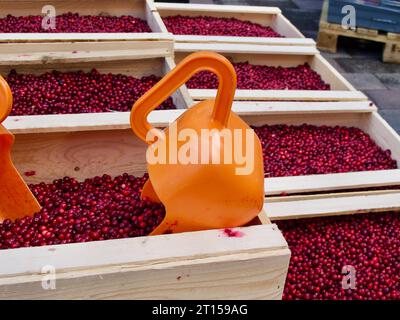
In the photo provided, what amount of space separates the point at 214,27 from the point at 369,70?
224cm

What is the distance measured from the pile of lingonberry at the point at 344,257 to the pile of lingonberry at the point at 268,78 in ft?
4.63

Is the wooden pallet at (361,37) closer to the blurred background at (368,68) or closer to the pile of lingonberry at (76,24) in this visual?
the blurred background at (368,68)

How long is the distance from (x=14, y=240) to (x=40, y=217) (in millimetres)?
162

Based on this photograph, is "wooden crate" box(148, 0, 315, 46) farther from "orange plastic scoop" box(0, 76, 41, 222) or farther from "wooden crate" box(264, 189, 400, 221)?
"orange plastic scoop" box(0, 76, 41, 222)

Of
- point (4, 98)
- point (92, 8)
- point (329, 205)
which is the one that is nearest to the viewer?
point (4, 98)

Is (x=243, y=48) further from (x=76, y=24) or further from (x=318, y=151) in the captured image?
(x=76, y=24)

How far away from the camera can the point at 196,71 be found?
1.29 metres

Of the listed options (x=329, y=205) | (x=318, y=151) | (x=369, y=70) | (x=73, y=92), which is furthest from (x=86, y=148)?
(x=369, y=70)

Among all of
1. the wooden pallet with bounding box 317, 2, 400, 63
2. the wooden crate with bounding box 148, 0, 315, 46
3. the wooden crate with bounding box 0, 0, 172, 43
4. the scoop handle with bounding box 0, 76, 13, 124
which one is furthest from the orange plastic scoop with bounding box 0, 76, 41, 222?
the wooden pallet with bounding box 317, 2, 400, 63

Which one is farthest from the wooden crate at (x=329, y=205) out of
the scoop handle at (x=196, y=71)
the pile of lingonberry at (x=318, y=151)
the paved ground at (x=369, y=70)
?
the paved ground at (x=369, y=70)

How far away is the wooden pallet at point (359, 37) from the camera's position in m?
5.42

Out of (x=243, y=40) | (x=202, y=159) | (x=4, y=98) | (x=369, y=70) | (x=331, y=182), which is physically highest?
(x=4, y=98)

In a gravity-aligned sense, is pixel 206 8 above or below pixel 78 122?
above
